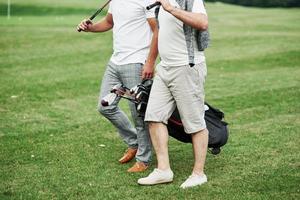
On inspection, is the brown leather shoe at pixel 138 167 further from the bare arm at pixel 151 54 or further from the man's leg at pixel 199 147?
the bare arm at pixel 151 54

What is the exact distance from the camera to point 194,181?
20.2ft

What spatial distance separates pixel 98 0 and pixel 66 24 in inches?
764

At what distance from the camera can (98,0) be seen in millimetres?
44781

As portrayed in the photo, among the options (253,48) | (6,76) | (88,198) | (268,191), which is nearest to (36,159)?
(88,198)

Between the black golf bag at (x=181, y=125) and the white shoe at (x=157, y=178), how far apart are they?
0.49 m

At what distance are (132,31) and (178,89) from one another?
99cm

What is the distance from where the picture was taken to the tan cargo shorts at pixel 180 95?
6.05 m

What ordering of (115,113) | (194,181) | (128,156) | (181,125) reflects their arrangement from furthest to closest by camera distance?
(128,156) < (115,113) < (181,125) < (194,181)

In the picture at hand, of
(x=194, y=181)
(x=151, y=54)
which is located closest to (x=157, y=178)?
(x=194, y=181)

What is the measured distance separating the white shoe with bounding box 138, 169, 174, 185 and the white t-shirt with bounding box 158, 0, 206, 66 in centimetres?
112

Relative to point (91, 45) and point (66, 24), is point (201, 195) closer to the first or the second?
point (91, 45)

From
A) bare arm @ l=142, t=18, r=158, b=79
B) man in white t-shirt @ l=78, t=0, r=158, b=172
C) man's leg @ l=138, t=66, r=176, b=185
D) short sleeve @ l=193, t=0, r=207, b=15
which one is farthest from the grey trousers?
short sleeve @ l=193, t=0, r=207, b=15

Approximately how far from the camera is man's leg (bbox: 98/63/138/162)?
688cm

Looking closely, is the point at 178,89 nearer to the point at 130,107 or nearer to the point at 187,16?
the point at 187,16
